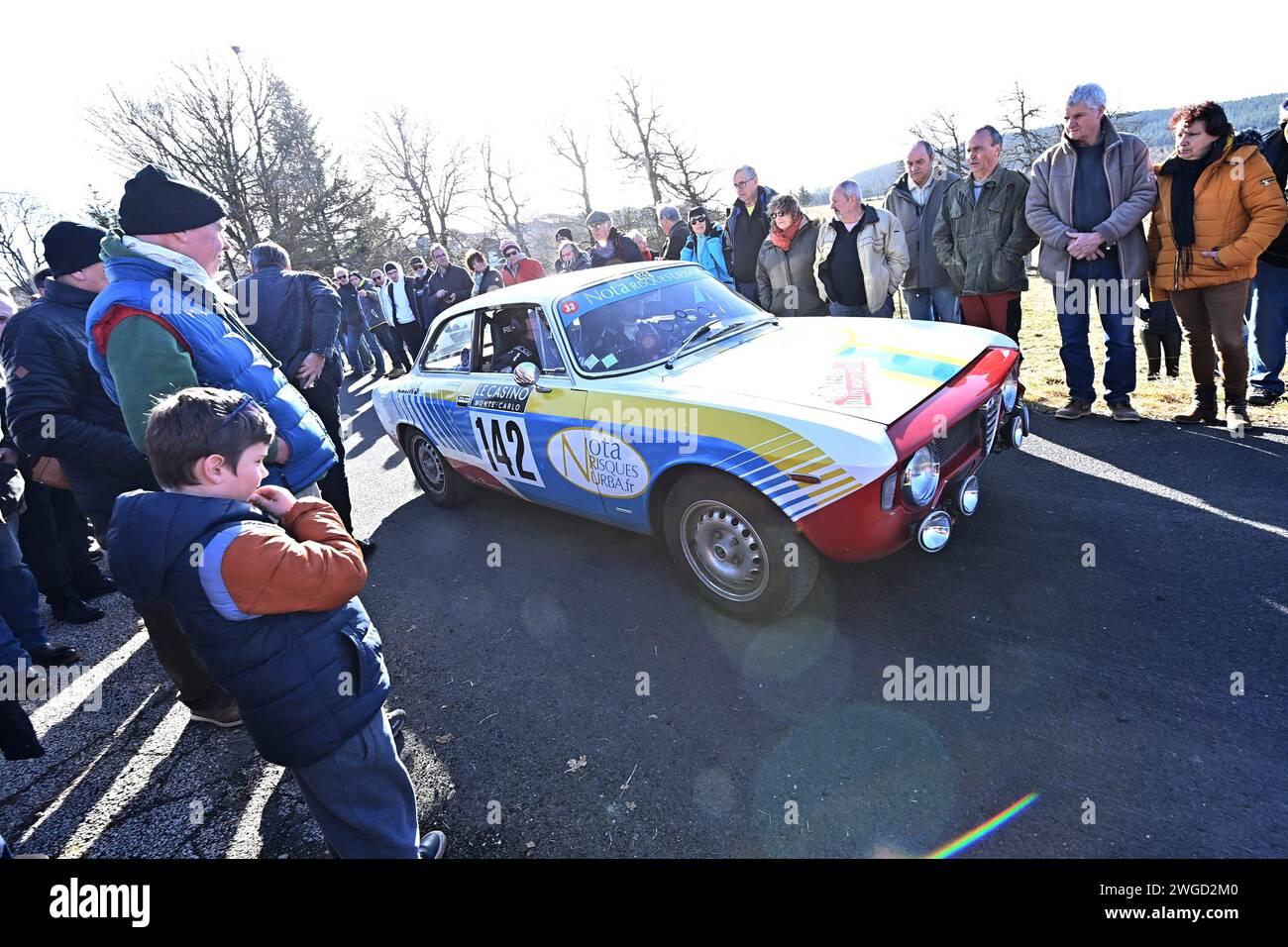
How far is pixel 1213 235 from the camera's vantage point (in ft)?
14.5

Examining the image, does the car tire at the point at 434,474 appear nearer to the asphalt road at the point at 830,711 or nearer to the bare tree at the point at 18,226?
the asphalt road at the point at 830,711

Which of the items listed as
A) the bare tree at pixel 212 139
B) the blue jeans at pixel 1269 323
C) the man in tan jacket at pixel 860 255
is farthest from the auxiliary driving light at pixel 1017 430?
the bare tree at pixel 212 139

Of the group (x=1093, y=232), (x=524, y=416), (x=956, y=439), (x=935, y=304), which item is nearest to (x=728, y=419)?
(x=956, y=439)

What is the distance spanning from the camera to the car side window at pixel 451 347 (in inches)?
183

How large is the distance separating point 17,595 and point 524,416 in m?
3.06

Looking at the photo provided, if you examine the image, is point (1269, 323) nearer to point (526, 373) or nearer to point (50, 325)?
point (526, 373)

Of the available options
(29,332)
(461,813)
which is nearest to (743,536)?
(461,813)

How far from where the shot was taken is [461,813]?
243 centimetres

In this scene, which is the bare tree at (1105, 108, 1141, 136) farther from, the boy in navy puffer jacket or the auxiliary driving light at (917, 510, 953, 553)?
the boy in navy puffer jacket

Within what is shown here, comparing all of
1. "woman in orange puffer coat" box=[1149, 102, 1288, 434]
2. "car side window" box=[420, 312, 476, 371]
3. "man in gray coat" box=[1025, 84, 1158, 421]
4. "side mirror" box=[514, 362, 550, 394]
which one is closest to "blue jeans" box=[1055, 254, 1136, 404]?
"man in gray coat" box=[1025, 84, 1158, 421]

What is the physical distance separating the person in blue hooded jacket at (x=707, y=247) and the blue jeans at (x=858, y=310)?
5.67ft

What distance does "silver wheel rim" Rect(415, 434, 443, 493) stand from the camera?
5.25m
